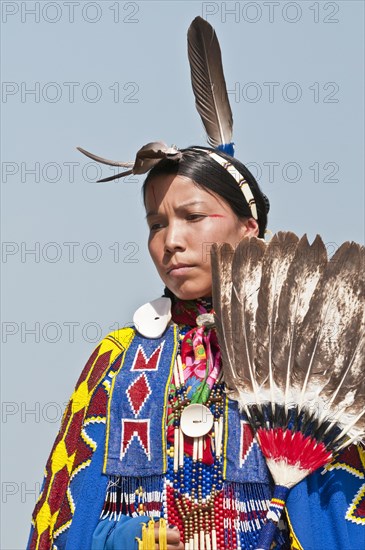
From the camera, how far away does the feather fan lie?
3676 mm

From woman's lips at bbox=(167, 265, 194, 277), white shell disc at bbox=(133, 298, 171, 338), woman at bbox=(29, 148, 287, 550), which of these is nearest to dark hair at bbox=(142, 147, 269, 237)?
woman at bbox=(29, 148, 287, 550)

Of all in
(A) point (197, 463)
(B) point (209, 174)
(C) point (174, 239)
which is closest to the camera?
(A) point (197, 463)

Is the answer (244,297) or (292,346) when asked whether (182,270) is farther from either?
(292,346)

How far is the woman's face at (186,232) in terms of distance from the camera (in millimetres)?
4016

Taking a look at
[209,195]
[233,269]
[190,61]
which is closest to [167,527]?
[233,269]

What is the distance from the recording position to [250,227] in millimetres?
4203

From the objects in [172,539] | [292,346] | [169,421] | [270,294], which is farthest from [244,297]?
[172,539]

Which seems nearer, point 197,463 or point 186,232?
point 197,463

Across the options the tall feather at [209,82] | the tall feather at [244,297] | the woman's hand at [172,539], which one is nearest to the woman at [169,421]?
the woman's hand at [172,539]

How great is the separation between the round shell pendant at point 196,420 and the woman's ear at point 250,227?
0.69 meters

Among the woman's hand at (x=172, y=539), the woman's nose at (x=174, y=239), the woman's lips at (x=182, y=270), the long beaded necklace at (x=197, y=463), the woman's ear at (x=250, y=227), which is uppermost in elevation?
the woman's ear at (x=250, y=227)

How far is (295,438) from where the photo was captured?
3689 mm

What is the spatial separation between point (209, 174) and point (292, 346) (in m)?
0.73

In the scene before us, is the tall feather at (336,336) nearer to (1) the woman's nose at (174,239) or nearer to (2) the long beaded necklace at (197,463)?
(2) the long beaded necklace at (197,463)
